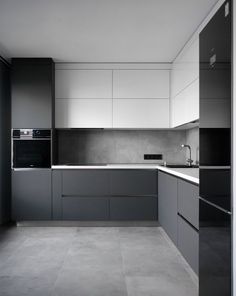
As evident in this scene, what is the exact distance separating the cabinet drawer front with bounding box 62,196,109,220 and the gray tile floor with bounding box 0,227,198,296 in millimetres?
264

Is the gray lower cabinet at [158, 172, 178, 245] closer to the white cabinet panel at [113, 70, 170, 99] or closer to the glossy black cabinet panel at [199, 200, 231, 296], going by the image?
the white cabinet panel at [113, 70, 170, 99]

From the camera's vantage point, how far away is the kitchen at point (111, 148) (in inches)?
100

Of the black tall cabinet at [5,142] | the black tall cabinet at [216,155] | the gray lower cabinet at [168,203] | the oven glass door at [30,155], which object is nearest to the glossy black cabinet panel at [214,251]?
the black tall cabinet at [216,155]

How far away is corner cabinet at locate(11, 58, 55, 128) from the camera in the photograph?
4.73 metres

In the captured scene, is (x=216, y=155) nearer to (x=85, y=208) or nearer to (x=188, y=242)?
(x=188, y=242)

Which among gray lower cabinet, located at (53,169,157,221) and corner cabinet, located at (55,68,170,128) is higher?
corner cabinet, located at (55,68,170,128)

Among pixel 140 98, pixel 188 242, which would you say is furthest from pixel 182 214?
pixel 140 98

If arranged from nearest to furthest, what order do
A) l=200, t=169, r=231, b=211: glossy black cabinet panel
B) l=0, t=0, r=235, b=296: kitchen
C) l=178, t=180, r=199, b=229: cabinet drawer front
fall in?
l=200, t=169, r=231, b=211: glossy black cabinet panel < l=0, t=0, r=235, b=296: kitchen < l=178, t=180, r=199, b=229: cabinet drawer front

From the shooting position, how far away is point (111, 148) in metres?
5.37

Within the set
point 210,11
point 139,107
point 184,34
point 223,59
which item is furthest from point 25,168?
point 223,59

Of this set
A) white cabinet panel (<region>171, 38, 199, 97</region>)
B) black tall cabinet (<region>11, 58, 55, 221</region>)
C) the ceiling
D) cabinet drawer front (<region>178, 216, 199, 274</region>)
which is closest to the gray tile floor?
cabinet drawer front (<region>178, 216, 199, 274</region>)

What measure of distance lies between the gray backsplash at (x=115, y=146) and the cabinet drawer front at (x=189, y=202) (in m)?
2.12

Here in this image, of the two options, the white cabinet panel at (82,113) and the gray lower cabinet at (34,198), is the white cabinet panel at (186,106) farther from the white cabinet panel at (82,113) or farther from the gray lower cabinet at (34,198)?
the gray lower cabinet at (34,198)

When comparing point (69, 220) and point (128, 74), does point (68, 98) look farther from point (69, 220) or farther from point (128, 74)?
point (69, 220)
